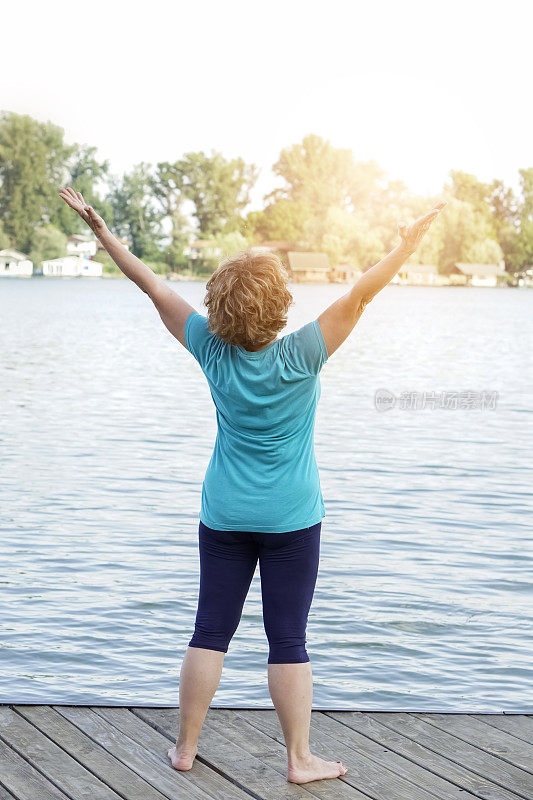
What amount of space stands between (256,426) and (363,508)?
696 cm

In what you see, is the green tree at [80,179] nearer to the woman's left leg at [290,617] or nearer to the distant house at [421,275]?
the distant house at [421,275]

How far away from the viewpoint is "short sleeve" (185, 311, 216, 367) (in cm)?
326

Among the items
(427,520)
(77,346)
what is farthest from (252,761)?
(77,346)

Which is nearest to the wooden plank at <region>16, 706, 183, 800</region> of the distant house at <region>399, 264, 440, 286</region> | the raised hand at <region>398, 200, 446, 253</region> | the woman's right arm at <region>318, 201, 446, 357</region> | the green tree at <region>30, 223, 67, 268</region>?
the woman's right arm at <region>318, 201, 446, 357</region>

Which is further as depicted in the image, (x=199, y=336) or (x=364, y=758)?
(x=364, y=758)

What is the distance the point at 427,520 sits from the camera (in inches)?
377

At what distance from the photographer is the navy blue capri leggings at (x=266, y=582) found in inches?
125

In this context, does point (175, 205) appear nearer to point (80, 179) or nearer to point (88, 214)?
point (80, 179)

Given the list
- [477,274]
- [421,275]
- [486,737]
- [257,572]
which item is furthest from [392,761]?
[421,275]

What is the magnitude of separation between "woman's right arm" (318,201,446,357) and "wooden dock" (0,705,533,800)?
1220mm

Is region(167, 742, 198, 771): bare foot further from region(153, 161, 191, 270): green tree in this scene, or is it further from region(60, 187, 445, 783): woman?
region(153, 161, 191, 270): green tree

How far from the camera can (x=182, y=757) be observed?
3336 millimetres

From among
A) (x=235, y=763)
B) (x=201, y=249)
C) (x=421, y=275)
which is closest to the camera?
(x=235, y=763)

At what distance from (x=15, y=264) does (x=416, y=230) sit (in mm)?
107500
